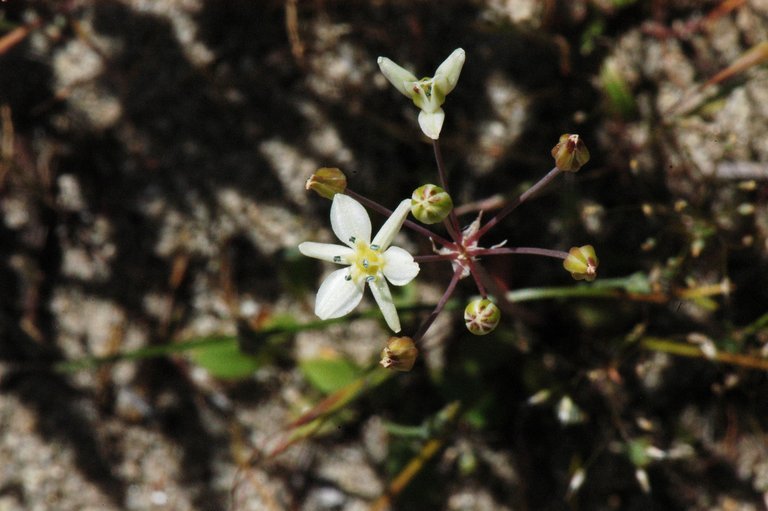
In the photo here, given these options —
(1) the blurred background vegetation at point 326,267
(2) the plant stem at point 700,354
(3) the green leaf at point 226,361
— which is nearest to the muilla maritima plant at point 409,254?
(1) the blurred background vegetation at point 326,267

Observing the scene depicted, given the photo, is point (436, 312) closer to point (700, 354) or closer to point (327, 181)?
point (327, 181)

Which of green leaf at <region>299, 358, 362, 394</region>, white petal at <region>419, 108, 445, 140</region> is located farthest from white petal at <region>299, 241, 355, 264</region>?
green leaf at <region>299, 358, 362, 394</region>

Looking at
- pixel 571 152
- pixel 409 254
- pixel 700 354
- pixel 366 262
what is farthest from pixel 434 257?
pixel 700 354

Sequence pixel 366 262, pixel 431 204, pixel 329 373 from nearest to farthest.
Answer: pixel 431 204 < pixel 366 262 < pixel 329 373

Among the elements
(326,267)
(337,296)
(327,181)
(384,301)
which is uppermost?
(326,267)

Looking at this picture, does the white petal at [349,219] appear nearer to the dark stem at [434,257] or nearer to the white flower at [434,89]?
the dark stem at [434,257]

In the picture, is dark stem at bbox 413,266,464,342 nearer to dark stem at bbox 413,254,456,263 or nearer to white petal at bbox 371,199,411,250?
dark stem at bbox 413,254,456,263
